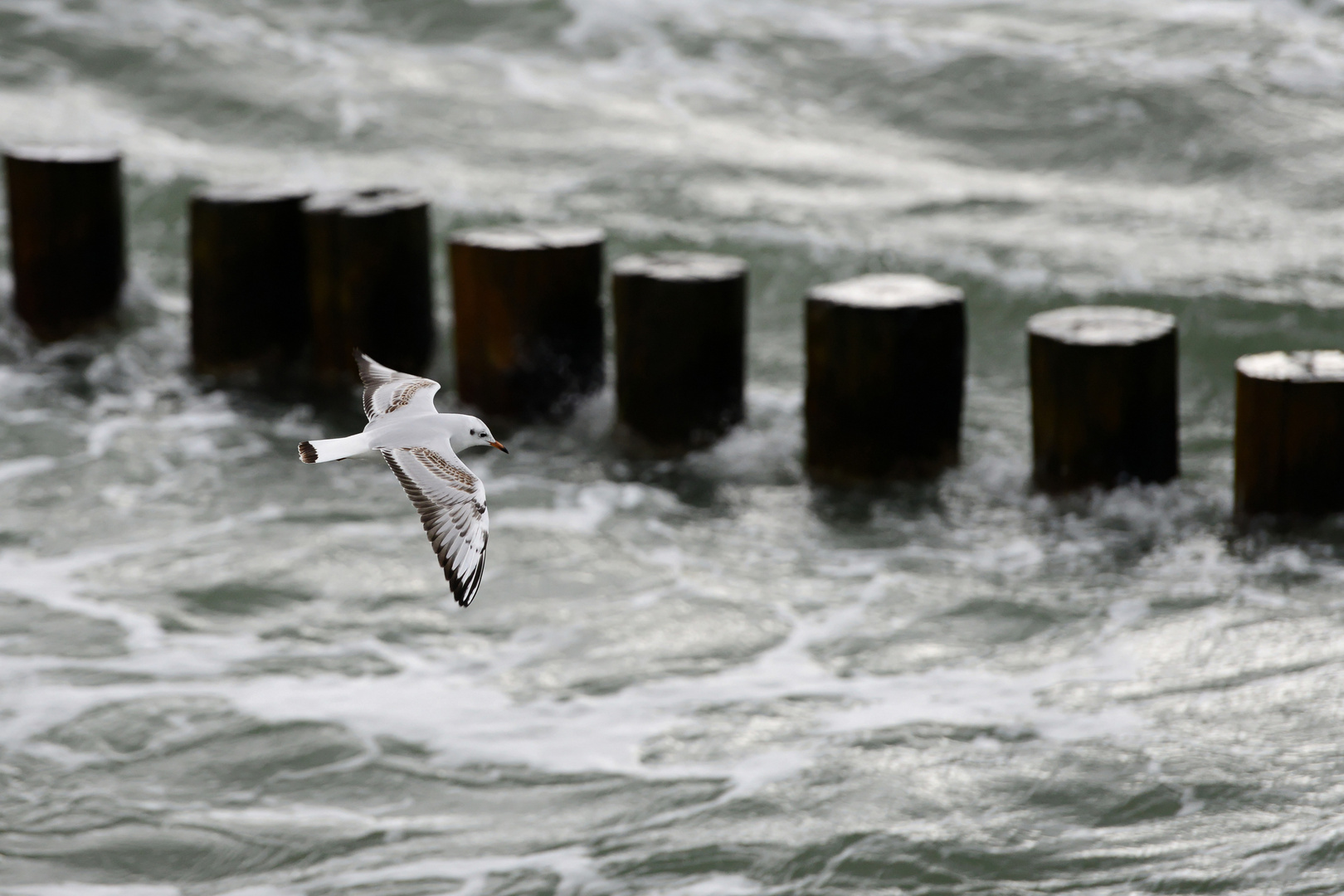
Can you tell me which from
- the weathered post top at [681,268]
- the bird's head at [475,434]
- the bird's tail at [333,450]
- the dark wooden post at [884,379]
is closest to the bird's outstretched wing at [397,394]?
the bird's head at [475,434]

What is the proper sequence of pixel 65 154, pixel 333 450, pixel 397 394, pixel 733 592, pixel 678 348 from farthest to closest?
pixel 65 154 → pixel 678 348 → pixel 733 592 → pixel 397 394 → pixel 333 450

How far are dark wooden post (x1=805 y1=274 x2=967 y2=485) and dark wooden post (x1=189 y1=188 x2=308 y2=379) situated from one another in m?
2.54

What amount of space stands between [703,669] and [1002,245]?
467 centimetres

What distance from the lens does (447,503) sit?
2.81 metres

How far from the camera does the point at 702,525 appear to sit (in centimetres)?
637

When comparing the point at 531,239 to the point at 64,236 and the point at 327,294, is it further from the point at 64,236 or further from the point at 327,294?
the point at 64,236

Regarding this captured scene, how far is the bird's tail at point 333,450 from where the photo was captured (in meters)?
2.47

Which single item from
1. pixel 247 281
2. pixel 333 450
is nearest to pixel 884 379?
pixel 247 281

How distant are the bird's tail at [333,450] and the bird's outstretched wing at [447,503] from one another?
0.20m

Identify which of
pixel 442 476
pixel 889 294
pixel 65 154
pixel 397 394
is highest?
pixel 65 154

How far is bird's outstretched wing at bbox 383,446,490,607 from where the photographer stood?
273 centimetres

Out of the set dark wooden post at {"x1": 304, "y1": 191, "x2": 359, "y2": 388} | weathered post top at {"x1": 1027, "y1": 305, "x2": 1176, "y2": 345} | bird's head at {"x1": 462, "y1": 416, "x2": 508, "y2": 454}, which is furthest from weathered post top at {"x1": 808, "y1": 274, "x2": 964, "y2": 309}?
bird's head at {"x1": 462, "y1": 416, "x2": 508, "y2": 454}

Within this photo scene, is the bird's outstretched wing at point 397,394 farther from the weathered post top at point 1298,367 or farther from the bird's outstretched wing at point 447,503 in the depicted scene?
the weathered post top at point 1298,367

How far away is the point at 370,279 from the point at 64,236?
192 centimetres
